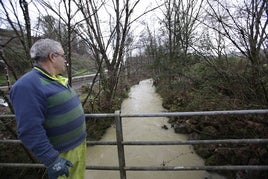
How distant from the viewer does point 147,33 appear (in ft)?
74.2

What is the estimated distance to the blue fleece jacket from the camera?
5.21ft

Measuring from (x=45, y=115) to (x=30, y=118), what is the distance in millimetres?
175

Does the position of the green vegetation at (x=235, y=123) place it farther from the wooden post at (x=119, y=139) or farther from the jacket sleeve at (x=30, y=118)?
the jacket sleeve at (x=30, y=118)

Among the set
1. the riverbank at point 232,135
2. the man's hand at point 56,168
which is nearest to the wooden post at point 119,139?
the man's hand at point 56,168

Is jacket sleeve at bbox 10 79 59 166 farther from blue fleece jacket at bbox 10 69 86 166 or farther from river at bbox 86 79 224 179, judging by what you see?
river at bbox 86 79 224 179

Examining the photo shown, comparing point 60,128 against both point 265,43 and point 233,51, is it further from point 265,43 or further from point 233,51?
point 233,51

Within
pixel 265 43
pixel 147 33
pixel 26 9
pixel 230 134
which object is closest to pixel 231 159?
pixel 230 134

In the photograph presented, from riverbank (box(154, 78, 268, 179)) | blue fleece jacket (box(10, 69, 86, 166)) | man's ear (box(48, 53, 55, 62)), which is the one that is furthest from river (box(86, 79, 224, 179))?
man's ear (box(48, 53, 55, 62))

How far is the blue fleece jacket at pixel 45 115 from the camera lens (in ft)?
5.21

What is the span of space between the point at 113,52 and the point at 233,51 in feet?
12.8

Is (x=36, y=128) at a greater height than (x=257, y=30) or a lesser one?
lesser

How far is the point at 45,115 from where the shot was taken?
1.75 m

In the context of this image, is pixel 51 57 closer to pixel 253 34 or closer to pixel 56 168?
pixel 56 168

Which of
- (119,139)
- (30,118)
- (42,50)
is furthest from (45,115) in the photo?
(119,139)
